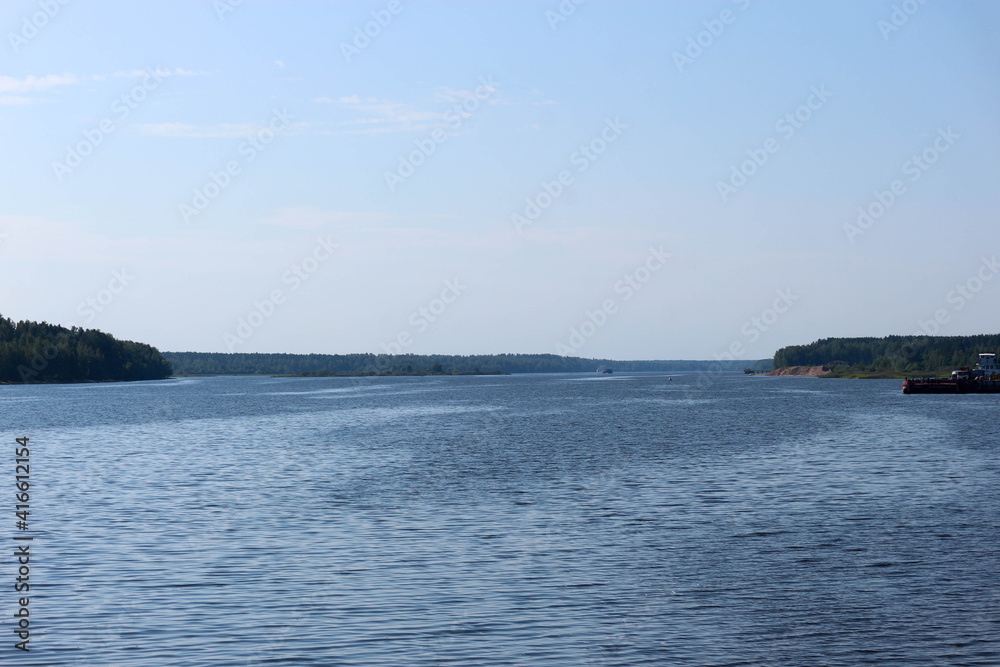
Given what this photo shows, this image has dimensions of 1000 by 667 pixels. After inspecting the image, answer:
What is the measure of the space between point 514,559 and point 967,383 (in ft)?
601

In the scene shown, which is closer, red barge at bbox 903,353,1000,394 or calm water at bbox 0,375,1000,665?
calm water at bbox 0,375,1000,665

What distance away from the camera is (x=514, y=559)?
26.4 meters

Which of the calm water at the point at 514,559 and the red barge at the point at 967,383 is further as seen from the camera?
the red barge at the point at 967,383

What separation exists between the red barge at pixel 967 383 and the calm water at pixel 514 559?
452ft

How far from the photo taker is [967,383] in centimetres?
18388

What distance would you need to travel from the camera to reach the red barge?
181675 millimetres

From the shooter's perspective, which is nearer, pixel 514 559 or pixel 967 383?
pixel 514 559

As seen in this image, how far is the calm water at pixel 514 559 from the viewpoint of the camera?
1852 centimetres

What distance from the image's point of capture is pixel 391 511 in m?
35.8

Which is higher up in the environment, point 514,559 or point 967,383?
point 967,383

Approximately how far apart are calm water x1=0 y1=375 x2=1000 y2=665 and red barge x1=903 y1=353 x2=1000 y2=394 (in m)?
138

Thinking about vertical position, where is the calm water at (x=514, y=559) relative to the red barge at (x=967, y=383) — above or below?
below

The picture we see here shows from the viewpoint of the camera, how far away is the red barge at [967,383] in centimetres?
18168

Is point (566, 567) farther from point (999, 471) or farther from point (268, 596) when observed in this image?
point (999, 471)
